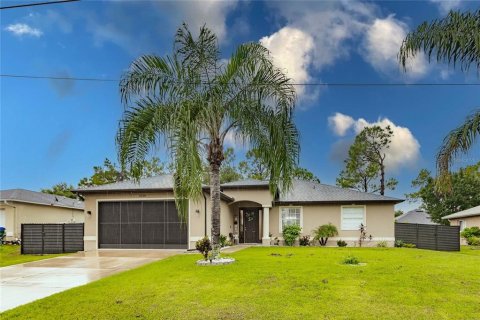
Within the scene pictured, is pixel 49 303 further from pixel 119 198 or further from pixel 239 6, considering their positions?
pixel 239 6

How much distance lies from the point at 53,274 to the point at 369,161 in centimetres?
3287

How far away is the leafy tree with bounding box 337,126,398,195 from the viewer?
3828 cm

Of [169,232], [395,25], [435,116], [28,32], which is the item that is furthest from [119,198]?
[435,116]

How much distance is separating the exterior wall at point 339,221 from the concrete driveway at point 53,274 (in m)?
9.55

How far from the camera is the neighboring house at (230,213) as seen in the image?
60.8ft

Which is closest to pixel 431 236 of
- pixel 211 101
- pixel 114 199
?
pixel 211 101

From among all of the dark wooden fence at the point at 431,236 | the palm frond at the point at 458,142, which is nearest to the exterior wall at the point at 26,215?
the dark wooden fence at the point at 431,236

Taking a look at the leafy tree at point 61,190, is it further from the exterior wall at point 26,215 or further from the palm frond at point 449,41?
the palm frond at point 449,41

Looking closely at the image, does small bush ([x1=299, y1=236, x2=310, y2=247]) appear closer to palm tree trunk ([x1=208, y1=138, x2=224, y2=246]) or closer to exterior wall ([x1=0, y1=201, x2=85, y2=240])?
palm tree trunk ([x1=208, y1=138, x2=224, y2=246])

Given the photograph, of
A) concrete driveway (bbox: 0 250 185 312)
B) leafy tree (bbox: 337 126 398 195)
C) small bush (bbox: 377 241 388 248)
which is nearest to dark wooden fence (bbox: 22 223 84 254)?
concrete driveway (bbox: 0 250 185 312)

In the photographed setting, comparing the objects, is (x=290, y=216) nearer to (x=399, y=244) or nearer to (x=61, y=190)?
(x=399, y=244)

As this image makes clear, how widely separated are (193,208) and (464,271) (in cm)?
1108

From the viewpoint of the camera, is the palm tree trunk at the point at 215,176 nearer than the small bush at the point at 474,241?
Yes

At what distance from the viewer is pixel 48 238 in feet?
61.6
